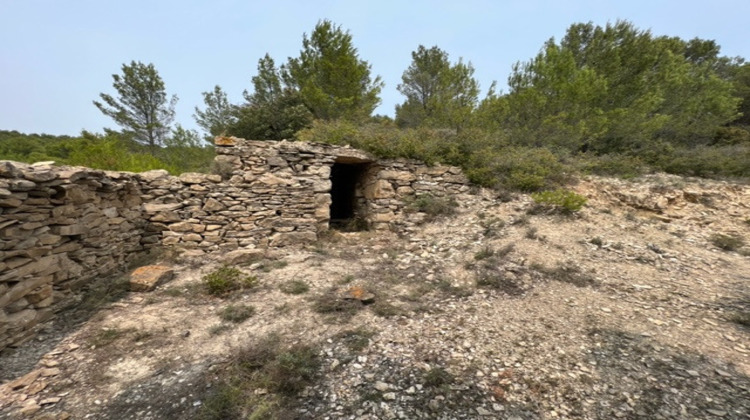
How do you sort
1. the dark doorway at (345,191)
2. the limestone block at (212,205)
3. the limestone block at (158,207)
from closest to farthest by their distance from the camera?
the limestone block at (158,207) → the limestone block at (212,205) → the dark doorway at (345,191)

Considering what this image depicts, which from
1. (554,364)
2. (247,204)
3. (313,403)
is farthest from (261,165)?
(554,364)

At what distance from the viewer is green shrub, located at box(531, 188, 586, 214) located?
5.79m

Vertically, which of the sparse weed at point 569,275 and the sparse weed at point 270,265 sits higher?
the sparse weed at point 569,275

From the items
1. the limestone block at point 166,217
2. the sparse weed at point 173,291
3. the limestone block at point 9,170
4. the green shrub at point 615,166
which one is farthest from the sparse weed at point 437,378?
the green shrub at point 615,166

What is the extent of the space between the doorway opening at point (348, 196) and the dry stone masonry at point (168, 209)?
72 millimetres

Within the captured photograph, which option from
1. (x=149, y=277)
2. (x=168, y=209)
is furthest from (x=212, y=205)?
(x=149, y=277)

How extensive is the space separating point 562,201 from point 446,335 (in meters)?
4.55

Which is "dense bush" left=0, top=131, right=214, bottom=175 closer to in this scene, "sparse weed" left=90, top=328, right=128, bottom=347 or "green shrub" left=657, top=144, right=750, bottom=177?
"sparse weed" left=90, top=328, right=128, bottom=347

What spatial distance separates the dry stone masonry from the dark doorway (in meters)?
0.09

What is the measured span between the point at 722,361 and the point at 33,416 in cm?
567

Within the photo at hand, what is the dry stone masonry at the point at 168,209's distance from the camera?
3.02m

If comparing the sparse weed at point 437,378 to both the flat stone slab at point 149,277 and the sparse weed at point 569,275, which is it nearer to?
→ the sparse weed at point 569,275

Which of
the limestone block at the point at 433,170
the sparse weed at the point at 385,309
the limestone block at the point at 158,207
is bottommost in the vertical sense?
the sparse weed at the point at 385,309

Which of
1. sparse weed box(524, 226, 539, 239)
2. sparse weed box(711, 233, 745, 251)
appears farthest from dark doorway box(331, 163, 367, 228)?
sparse weed box(711, 233, 745, 251)
